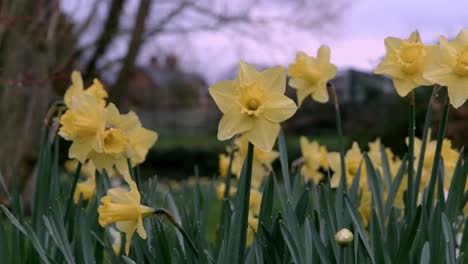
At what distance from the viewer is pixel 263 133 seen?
4.00 ft

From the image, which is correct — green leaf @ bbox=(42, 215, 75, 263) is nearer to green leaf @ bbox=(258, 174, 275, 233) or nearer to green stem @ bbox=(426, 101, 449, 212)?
green leaf @ bbox=(258, 174, 275, 233)

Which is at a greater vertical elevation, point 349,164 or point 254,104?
point 254,104

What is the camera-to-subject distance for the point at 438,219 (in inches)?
52.0

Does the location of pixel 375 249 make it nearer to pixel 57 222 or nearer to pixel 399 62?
pixel 399 62

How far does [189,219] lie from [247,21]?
8845 millimetres

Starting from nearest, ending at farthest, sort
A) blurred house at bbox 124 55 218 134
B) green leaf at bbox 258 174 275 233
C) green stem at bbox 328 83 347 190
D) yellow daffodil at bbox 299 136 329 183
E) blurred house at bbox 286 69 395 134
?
green leaf at bbox 258 174 275 233, green stem at bbox 328 83 347 190, yellow daffodil at bbox 299 136 329 183, blurred house at bbox 286 69 395 134, blurred house at bbox 124 55 218 134

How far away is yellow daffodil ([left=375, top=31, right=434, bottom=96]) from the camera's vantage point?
1.53m

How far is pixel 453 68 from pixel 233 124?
506 millimetres

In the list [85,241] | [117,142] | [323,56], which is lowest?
[85,241]

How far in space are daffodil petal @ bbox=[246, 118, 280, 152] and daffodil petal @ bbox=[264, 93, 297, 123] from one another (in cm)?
1

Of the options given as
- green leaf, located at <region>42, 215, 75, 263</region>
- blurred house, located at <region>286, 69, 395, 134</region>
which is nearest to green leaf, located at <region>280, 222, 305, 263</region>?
green leaf, located at <region>42, 215, 75, 263</region>

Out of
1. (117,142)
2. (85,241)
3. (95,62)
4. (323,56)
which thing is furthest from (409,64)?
(95,62)

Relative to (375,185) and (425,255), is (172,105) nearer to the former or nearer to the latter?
(375,185)

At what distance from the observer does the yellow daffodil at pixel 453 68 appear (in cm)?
139
